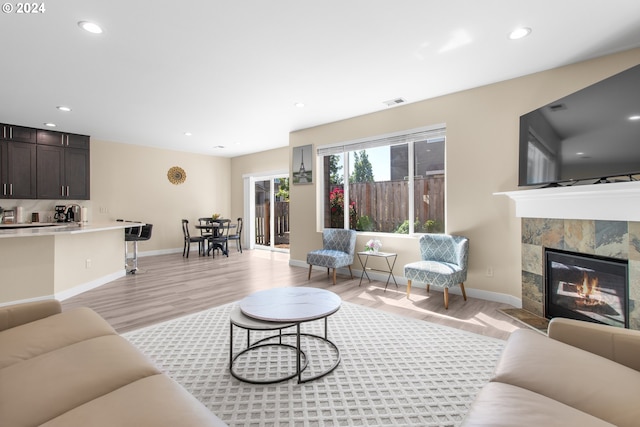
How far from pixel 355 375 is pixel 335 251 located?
2.87 m

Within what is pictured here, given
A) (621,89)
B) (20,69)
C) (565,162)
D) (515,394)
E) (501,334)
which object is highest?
(20,69)

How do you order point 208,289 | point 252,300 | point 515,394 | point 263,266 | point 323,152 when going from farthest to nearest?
1. point 263,266
2. point 323,152
3. point 208,289
4. point 252,300
5. point 515,394

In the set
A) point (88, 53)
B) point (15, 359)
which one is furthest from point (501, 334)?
point (88, 53)

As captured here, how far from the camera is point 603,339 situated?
4.89 ft

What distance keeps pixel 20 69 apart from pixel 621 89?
571cm

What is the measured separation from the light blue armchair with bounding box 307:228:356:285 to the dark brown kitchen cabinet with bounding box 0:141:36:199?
544 cm

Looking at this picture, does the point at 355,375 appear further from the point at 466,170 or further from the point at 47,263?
the point at 47,263

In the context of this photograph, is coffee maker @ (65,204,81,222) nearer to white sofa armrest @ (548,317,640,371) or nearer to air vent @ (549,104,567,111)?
white sofa armrest @ (548,317,640,371)

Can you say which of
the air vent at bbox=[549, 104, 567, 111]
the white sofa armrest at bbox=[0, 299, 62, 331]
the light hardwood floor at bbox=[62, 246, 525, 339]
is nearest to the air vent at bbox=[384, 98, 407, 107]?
the air vent at bbox=[549, 104, 567, 111]

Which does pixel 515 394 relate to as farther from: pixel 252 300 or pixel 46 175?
pixel 46 175

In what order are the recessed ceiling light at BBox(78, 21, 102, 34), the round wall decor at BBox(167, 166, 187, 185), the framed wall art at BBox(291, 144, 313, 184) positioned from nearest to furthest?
1. the recessed ceiling light at BBox(78, 21, 102, 34)
2. the framed wall art at BBox(291, 144, 313, 184)
3. the round wall decor at BBox(167, 166, 187, 185)

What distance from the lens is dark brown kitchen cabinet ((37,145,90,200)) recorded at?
5812 mm

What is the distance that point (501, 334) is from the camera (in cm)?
280

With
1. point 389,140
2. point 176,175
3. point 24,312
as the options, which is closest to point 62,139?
point 176,175
